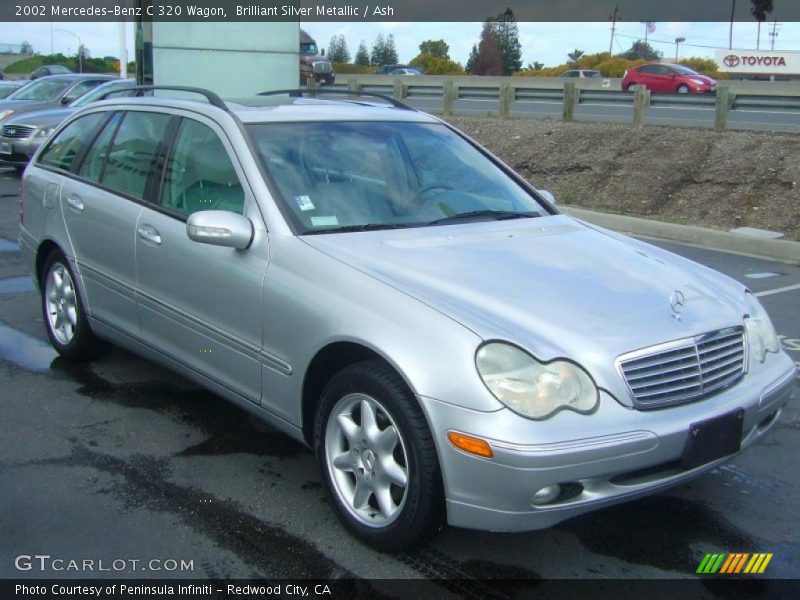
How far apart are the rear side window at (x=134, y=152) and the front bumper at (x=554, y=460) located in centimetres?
246

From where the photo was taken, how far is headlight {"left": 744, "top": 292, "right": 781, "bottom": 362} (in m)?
3.69

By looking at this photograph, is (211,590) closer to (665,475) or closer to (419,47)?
(665,475)

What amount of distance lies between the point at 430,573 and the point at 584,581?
55 centimetres

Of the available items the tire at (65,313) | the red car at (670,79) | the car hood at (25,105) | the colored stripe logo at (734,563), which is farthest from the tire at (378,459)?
the red car at (670,79)

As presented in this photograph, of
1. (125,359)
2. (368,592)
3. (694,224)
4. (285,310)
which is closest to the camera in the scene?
(368,592)

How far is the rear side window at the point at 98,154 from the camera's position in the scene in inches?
205

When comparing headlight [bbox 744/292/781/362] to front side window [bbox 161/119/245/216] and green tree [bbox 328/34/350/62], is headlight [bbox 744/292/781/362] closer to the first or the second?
front side window [bbox 161/119/245/216]

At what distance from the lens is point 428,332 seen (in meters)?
3.15

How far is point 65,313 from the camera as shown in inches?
215

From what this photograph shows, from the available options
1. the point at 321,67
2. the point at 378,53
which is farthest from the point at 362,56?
the point at 321,67

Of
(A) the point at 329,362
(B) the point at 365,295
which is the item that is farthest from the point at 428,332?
(A) the point at 329,362

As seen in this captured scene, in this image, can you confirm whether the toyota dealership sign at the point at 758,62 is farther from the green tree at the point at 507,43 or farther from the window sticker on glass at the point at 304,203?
the window sticker on glass at the point at 304,203

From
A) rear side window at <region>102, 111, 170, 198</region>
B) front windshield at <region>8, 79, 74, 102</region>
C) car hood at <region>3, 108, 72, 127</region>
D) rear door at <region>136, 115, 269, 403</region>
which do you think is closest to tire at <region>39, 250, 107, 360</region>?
rear side window at <region>102, 111, 170, 198</region>

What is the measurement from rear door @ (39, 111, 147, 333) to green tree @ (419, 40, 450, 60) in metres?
82.9
